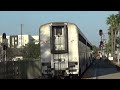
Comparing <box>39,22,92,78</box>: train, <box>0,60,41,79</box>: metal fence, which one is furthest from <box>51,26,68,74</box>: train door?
<box>0,60,41,79</box>: metal fence

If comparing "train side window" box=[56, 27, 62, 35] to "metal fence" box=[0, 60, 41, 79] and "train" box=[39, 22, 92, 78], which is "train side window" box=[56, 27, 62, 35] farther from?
"metal fence" box=[0, 60, 41, 79]

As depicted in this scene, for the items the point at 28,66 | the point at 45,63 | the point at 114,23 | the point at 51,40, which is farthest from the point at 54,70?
the point at 114,23

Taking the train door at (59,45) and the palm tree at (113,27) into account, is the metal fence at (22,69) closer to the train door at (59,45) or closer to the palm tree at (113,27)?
the train door at (59,45)

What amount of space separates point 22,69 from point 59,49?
5.36m

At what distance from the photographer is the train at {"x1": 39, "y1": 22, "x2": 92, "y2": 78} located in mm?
24714

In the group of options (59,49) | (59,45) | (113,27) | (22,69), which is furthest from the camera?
(113,27)

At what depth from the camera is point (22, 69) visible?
2917 centimetres

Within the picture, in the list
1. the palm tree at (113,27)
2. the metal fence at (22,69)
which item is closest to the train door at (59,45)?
the metal fence at (22,69)

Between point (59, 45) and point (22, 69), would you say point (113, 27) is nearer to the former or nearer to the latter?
point (22, 69)

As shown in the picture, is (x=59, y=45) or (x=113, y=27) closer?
(x=59, y=45)

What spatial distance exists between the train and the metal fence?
128cm

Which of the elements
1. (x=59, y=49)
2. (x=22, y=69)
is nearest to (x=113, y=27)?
(x=22, y=69)

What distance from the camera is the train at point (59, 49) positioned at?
2471 centimetres
